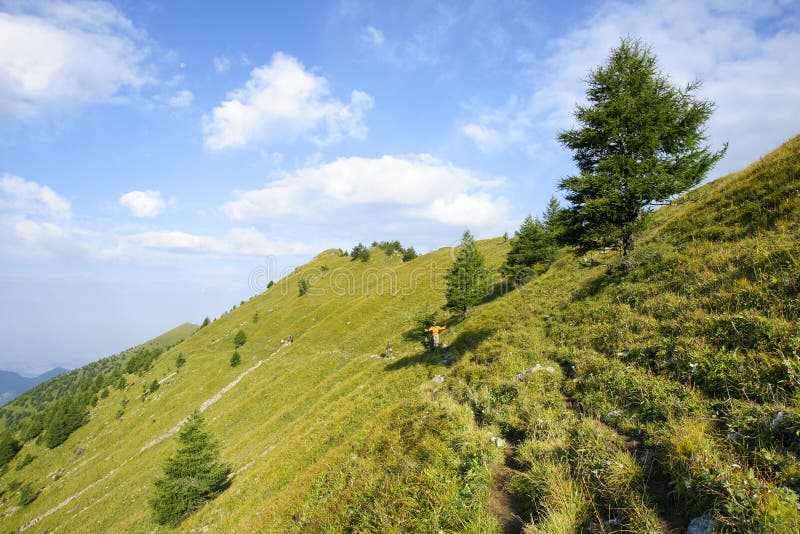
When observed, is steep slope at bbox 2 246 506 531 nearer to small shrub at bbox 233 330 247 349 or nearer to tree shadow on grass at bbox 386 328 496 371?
tree shadow on grass at bbox 386 328 496 371

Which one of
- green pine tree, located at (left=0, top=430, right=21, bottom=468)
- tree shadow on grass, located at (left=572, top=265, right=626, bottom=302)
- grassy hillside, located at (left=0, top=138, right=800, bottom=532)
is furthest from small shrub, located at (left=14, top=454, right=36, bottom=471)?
tree shadow on grass, located at (left=572, top=265, right=626, bottom=302)

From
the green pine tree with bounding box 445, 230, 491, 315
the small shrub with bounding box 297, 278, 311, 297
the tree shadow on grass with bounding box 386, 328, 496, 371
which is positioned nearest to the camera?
the tree shadow on grass with bounding box 386, 328, 496, 371

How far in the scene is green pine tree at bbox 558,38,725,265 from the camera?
13422 millimetres

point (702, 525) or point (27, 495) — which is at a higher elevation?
point (702, 525)

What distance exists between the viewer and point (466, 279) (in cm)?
3067

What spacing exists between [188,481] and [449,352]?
20.2 meters

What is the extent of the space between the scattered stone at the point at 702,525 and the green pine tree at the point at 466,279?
1043 inches

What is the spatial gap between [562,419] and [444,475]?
127 inches

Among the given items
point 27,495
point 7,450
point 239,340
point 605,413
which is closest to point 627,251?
point 605,413

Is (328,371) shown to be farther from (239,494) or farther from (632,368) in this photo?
(632,368)

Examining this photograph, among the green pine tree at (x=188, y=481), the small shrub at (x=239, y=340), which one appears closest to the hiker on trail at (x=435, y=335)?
the green pine tree at (x=188, y=481)

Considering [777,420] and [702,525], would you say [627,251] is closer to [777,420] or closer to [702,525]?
[777,420]

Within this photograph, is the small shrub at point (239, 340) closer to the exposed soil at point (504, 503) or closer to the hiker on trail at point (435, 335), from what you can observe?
the hiker on trail at point (435, 335)

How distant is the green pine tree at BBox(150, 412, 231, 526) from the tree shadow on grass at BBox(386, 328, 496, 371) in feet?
48.3
